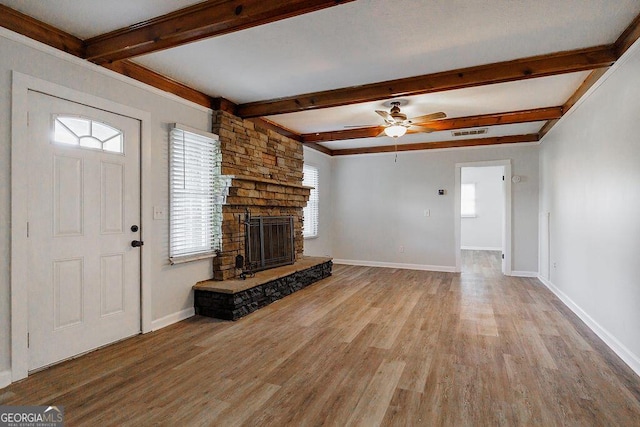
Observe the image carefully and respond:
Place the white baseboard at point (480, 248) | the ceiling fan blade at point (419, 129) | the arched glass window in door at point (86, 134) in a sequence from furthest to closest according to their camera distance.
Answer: the white baseboard at point (480, 248), the ceiling fan blade at point (419, 129), the arched glass window in door at point (86, 134)

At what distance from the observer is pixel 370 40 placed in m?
2.66

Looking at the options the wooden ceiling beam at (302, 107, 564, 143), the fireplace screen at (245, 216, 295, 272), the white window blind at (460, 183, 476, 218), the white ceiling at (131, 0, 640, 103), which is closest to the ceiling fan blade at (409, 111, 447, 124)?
the white ceiling at (131, 0, 640, 103)

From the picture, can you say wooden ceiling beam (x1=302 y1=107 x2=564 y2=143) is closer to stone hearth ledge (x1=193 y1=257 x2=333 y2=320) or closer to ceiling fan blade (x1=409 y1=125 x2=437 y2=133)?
ceiling fan blade (x1=409 y1=125 x2=437 y2=133)

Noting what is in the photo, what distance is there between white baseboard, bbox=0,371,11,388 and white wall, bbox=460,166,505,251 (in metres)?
9.86

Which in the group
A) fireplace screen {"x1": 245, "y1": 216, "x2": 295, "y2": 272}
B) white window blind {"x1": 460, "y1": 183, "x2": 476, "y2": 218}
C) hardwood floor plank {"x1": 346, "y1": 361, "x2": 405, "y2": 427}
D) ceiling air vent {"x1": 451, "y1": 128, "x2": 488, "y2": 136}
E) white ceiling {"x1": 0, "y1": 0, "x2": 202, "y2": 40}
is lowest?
hardwood floor plank {"x1": 346, "y1": 361, "x2": 405, "y2": 427}

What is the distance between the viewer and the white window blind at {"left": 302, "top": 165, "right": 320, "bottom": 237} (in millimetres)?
6543

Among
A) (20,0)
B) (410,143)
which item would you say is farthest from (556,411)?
(410,143)

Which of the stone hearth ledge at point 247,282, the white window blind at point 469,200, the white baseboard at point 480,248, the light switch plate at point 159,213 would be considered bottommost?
the white baseboard at point 480,248

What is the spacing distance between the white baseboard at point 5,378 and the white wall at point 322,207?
4.55 meters

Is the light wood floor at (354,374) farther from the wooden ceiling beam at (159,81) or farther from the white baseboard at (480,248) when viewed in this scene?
the white baseboard at (480,248)

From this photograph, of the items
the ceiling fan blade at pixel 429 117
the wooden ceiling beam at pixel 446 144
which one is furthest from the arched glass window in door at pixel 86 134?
the wooden ceiling beam at pixel 446 144

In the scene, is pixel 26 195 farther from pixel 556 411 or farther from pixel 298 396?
pixel 556 411

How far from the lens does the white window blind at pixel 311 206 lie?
21.5 feet

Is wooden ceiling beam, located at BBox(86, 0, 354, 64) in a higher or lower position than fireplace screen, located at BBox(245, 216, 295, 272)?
higher
